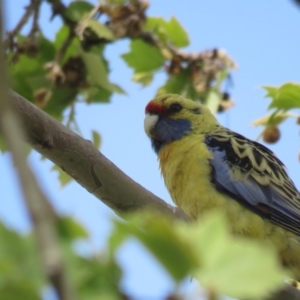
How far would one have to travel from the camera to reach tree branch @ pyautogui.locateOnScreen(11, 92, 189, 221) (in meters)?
3.16

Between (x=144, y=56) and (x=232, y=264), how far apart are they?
3.88 m

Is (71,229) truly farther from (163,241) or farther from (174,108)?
(174,108)

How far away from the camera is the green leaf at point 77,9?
4.16 meters

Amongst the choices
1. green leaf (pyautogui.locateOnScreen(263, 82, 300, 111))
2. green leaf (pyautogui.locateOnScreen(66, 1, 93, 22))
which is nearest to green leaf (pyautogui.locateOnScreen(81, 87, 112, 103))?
green leaf (pyautogui.locateOnScreen(66, 1, 93, 22))

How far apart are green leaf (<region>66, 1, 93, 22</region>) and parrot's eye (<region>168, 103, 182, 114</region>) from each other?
1256 mm

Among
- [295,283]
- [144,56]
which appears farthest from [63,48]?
[295,283]

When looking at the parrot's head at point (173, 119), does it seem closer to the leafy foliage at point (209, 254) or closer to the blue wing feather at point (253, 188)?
the blue wing feather at point (253, 188)

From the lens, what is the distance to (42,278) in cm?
87

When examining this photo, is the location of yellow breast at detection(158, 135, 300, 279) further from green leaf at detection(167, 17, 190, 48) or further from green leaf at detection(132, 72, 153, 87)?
green leaf at detection(167, 17, 190, 48)

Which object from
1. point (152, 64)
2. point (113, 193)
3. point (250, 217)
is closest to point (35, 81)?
point (152, 64)

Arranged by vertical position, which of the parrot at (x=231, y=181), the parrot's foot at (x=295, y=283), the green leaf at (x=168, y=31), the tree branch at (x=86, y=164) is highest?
the green leaf at (x=168, y=31)

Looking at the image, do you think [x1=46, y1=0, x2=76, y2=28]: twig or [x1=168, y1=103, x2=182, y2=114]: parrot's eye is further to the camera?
[x1=168, y1=103, x2=182, y2=114]: parrot's eye

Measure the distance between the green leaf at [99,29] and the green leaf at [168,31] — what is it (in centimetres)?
49

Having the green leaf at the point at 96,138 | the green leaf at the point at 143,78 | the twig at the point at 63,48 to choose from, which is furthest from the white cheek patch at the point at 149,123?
the twig at the point at 63,48
